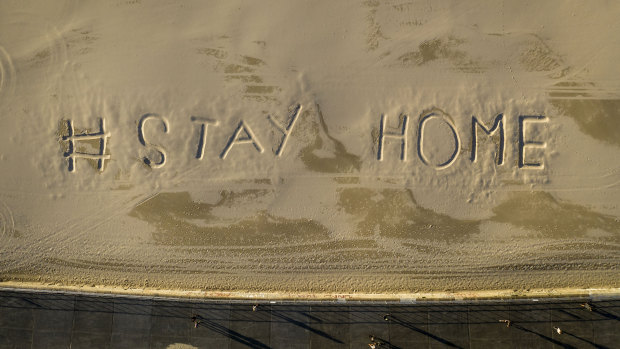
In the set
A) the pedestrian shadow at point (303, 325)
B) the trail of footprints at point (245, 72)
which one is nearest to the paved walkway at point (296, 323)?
the pedestrian shadow at point (303, 325)

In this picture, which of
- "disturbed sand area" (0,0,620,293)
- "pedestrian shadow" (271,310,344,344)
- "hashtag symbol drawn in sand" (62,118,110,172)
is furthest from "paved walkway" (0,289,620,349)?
"hashtag symbol drawn in sand" (62,118,110,172)

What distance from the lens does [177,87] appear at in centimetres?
715

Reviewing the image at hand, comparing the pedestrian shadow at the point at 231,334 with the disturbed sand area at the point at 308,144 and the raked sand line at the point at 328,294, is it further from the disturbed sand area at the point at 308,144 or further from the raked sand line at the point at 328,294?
the disturbed sand area at the point at 308,144

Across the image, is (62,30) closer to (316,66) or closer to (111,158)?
(111,158)

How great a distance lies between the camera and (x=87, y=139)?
7.18 m

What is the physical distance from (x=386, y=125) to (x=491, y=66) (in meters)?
2.20

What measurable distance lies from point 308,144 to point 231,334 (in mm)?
3641

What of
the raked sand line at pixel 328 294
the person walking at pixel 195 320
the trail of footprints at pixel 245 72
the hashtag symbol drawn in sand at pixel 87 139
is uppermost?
the trail of footprints at pixel 245 72

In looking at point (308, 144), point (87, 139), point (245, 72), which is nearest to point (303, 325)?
point (308, 144)

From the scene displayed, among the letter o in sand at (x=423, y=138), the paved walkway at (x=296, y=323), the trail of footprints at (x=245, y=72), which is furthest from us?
the trail of footprints at (x=245, y=72)

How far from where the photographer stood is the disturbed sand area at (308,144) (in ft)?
22.7

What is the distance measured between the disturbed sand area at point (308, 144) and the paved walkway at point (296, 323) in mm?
400

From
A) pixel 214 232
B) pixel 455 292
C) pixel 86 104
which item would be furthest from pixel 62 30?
pixel 455 292

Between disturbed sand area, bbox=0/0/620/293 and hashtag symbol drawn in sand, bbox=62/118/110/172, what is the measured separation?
29mm
